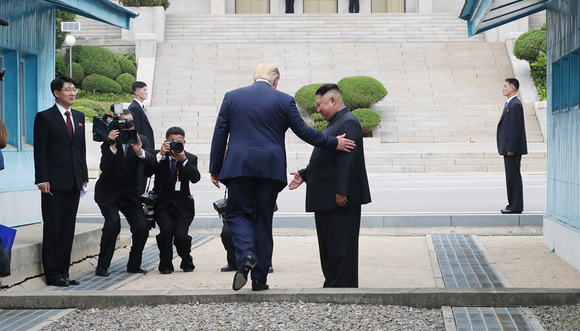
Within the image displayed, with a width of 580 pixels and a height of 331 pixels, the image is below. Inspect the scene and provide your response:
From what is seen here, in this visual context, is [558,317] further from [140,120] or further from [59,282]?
[140,120]

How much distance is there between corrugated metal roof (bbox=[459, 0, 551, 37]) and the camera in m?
9.45

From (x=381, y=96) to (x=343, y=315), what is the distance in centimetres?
2127

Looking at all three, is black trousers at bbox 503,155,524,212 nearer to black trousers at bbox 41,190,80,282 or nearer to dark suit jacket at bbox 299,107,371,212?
dark suit jacket at bbox 299,107,371,212

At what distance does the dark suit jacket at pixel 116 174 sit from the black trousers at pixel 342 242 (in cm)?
242

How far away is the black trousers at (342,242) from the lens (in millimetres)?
6863

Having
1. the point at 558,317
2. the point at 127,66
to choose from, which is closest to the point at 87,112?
the point at 127,66

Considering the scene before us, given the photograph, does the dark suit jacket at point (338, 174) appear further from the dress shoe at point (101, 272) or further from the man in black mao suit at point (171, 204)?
the dress shoe at point (101, 272)

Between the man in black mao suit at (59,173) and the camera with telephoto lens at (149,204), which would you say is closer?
the man in black mao suit at (59,173)

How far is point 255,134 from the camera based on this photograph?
6.46 m

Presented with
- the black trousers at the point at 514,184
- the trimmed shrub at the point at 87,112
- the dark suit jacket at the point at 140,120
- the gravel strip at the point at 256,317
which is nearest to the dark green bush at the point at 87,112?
the trimmed shrub at the point at 87,112

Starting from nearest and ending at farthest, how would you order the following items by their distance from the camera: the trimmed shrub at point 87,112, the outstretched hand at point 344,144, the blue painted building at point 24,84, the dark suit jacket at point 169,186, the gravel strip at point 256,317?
the gravel strip at point 256,317 < the outstretched hand at point 344,144 < the dark suit jacket at point 169,186 < the blue painted building at point 24,84 < the trimmed shrub at point 87,112

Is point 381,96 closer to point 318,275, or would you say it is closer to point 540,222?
point 540,222

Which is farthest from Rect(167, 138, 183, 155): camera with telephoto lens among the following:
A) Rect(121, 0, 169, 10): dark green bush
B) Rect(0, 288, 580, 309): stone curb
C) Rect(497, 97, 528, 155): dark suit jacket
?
Rect(121, 0, 169, 10): dark green bush

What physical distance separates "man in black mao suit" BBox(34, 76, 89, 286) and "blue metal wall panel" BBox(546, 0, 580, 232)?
4.88 m
